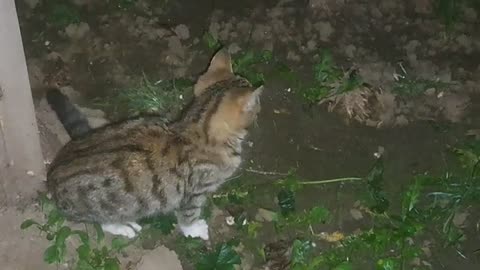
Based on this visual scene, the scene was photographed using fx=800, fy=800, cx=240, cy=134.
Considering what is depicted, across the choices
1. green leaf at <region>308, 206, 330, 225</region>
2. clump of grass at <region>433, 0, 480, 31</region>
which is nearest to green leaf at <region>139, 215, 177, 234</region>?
green leaf at <region>308, 206, 330, 225</region>

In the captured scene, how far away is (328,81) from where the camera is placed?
4188mm

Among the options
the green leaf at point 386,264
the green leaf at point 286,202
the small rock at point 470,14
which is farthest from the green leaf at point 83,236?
the small rock at point 470,14

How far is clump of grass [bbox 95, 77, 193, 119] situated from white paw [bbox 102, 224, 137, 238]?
640mm

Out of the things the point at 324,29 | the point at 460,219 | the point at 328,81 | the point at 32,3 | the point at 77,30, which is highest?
the point at 32,3

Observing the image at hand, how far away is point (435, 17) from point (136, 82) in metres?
1.72

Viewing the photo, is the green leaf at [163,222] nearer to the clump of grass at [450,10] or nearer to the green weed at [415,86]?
the green weed at [415,86]

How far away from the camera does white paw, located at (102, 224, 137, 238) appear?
3551 mm

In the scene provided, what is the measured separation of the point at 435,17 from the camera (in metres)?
4.52

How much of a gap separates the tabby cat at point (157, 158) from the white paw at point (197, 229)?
0.64 ft

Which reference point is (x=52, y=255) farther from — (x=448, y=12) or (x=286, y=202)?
(x=448, y=12)

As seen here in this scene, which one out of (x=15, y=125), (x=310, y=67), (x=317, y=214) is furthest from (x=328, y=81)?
(x=15, y=125)

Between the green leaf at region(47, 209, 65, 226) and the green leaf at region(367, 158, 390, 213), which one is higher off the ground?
the green leaf at region(47, 209, 65, 226)

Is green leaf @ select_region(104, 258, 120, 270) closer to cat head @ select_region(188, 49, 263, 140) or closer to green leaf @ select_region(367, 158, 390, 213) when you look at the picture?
cat head @ select_region(188, 49, 263, 140)

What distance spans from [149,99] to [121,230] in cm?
75
